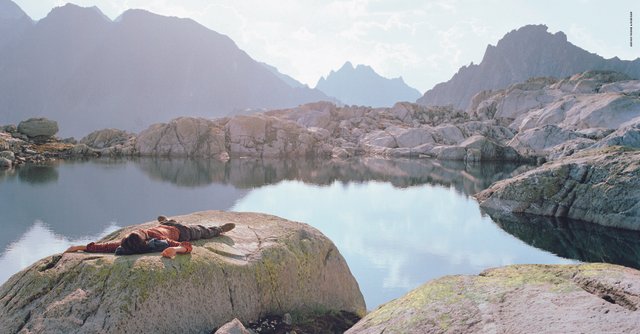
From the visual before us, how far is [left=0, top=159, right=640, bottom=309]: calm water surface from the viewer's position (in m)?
26.1

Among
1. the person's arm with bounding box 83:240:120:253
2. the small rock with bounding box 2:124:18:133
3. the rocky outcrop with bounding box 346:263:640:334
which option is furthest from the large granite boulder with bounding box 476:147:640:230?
the small rock with bounding box 2:124:18:133

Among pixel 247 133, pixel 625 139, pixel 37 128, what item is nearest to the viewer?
pixel 625 139

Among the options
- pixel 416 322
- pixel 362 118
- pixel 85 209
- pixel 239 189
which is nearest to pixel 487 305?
pixel 416 322

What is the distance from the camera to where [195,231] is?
1287cm

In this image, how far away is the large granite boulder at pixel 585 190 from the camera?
3369 centimetres

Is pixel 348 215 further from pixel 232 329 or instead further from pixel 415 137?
pixel 415 137

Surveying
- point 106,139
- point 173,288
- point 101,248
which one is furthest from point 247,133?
point 173,288

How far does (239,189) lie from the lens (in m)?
55.3

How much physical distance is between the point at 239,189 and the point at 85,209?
62.5ft

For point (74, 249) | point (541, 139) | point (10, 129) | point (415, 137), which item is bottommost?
point (74, 249)

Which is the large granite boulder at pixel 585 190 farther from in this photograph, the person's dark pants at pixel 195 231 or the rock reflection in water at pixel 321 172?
the person's dark pants at pixel 195 231

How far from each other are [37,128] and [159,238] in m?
102

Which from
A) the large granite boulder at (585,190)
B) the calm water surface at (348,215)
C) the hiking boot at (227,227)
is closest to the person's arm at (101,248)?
the hiking boot at (227,227)

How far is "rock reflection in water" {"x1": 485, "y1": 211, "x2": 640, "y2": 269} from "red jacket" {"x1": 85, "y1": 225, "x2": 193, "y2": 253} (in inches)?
959
